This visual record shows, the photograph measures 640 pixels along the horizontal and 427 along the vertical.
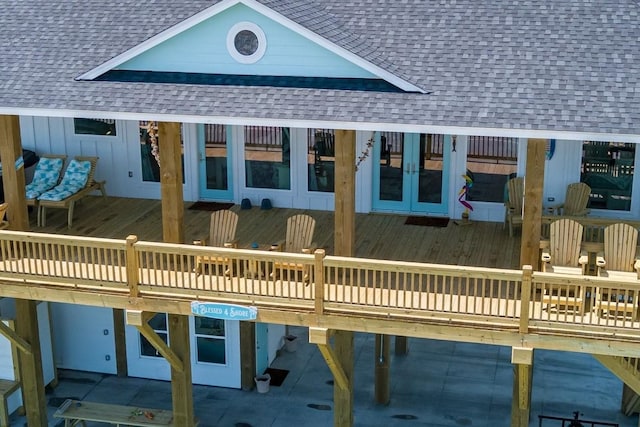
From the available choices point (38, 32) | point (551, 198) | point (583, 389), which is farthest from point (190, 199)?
point (583, 389)

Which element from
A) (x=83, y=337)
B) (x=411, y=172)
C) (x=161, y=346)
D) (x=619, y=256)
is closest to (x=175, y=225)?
(x=161, y=346)

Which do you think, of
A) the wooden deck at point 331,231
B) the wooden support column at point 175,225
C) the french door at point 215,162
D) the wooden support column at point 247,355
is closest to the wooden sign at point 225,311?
the wooden support column at point 175,225

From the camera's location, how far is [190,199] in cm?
2020

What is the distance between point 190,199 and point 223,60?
17.1 ft

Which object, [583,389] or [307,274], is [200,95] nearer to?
[307,274]

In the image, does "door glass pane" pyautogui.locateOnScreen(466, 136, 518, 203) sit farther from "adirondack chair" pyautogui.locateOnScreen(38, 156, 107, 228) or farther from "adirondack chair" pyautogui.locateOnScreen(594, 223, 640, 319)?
"adirondack chair" pyautogui.locateOnScreen(38, 156, 107, 228)

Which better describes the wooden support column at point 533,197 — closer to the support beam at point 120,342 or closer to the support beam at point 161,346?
the support beam at point 161,346

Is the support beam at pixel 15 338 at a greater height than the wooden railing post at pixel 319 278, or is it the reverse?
the wooden railing post at pixel 319 278

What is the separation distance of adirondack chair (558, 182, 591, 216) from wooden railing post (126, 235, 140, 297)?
8.09 m

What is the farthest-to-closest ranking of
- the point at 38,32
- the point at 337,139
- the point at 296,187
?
the point at 296,187, the point at 38,32, the point at 337,139

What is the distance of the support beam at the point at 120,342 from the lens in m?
20.6

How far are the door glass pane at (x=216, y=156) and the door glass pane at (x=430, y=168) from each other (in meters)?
4.03

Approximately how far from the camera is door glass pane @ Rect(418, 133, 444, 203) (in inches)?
736

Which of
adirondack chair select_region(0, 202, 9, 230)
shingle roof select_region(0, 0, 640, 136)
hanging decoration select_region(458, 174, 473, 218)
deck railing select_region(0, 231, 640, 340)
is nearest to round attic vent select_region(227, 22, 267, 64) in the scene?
shingle roof select_region(0, 0, 640, 136)
